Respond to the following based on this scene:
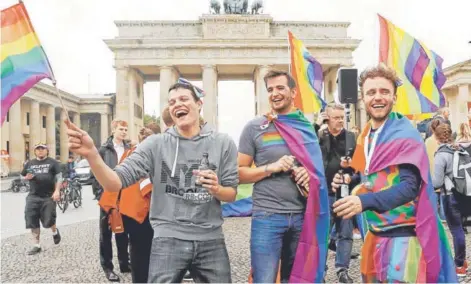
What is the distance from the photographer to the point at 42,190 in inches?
312

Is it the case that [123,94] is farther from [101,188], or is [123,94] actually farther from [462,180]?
[462,180]

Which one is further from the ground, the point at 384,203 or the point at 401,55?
the point at 401,55

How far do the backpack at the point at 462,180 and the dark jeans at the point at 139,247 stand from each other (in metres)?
3.44

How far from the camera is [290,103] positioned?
3.46 metres

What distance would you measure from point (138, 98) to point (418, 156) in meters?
52.0

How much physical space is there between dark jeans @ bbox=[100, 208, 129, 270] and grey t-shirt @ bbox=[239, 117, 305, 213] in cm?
296

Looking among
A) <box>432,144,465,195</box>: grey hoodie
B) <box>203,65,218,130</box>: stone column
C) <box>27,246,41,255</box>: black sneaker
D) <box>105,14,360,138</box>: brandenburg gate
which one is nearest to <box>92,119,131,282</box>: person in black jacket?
<box>27,246,41,255</box>: black sneaker

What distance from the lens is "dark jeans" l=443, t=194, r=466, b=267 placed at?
5.34 meters

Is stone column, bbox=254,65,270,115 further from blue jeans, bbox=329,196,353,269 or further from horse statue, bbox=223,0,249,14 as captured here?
blue jeans, bbox=329,196,353,269

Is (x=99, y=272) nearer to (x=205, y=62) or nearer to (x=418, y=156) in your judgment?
(x=418, y=156)

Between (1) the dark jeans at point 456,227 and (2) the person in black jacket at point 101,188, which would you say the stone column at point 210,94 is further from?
(1) the dark jeans at point 456,227

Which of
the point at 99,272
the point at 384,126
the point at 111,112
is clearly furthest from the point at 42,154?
the point at 111,112

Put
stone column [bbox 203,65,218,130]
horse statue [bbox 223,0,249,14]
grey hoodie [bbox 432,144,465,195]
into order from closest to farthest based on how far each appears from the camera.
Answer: grey hoodie [bbox 432,144,465,195] < stone column [bbox 203,65,218,130] < horse statue [bbox 223,0,249,14]

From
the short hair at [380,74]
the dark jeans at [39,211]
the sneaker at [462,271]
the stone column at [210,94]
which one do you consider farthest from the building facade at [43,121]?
the short hair at [380,74]
